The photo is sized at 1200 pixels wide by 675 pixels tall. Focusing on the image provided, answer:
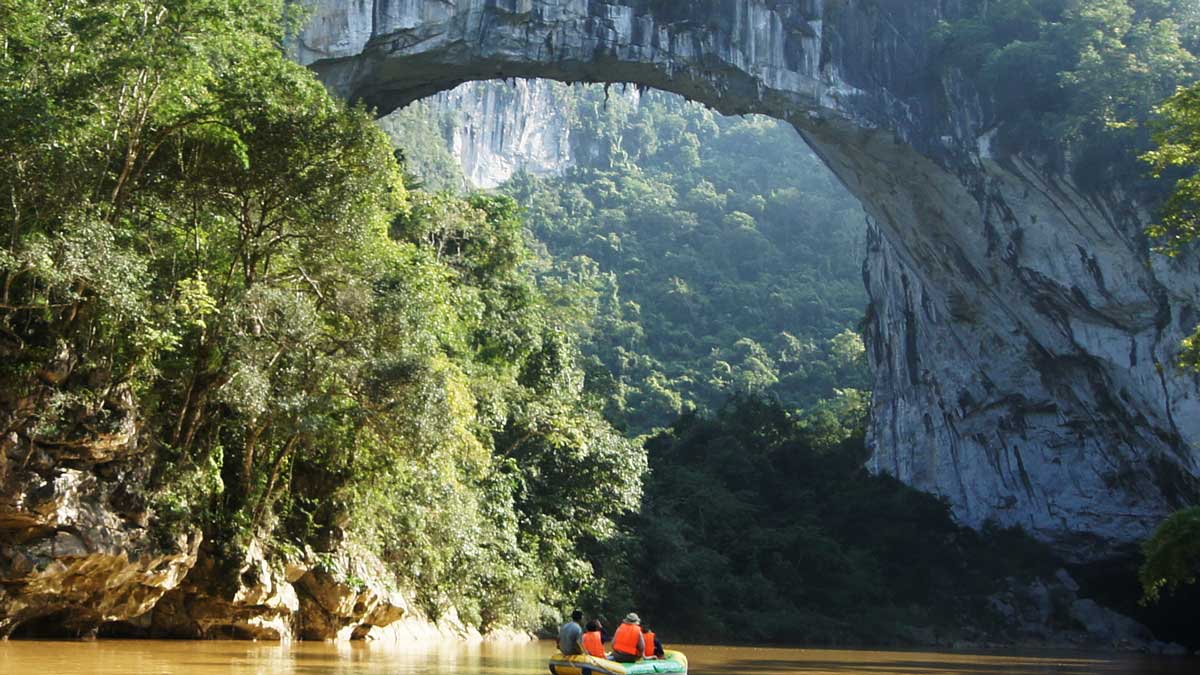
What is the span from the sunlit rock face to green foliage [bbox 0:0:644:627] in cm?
690

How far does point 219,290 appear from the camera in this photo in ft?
41.5

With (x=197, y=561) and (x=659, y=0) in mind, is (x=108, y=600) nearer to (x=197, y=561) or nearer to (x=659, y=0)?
(x=197, y=561)

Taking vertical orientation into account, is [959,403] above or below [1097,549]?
above

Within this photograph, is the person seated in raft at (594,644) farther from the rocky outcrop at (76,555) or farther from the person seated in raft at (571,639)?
the rocky outcrop at (76,555)

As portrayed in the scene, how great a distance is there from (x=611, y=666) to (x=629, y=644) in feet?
1.39

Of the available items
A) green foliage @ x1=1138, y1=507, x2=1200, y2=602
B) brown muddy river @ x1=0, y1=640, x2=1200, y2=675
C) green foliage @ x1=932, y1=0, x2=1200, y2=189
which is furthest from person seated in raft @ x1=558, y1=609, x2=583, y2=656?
green foliage @ x1=932, y1=0, x2=1200, y2=189


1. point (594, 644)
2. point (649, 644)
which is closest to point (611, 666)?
point (594, 644)

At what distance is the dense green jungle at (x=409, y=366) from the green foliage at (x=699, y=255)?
1.25m

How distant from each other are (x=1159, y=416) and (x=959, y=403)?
6939 millimetres

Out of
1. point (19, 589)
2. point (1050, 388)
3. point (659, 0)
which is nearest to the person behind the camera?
point (19, 589)

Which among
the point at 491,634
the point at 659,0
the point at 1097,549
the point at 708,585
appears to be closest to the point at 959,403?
the point at 1097,549

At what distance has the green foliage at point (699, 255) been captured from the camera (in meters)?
41.8

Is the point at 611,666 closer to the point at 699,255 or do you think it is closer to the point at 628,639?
the point at 628,639

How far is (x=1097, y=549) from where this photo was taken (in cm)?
2939
